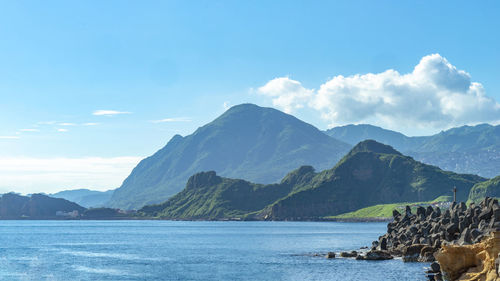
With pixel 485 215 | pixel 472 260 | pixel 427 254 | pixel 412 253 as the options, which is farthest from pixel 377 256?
pixel 472 260

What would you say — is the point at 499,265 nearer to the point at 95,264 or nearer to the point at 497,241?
the point at 497,241

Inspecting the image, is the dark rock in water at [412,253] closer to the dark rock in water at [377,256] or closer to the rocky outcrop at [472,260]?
the dark rock in water at [377,256]

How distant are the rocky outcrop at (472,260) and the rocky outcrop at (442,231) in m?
26.0

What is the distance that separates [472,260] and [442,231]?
52.9 meters

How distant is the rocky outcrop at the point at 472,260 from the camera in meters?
51.9

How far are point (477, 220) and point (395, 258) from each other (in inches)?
803

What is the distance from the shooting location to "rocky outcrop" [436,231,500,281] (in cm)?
5188

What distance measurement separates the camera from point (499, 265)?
154 feet

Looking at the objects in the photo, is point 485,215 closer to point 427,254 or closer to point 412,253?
point 427,254

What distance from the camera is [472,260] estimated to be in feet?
186

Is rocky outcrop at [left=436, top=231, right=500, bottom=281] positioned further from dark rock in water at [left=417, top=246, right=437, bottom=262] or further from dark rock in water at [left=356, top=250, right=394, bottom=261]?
dark rock in water at [left=356, top=250, right=394, bottom=261]

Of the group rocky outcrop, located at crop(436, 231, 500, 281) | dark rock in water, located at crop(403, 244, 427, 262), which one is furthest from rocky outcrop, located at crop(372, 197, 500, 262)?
rocky outcrop, located at crop(436, 231, 500, 281)

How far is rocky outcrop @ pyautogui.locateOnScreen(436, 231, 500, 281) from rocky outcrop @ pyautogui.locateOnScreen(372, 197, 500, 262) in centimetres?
2604

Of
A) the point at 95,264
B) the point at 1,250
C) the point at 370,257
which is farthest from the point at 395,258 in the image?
the point at 1,250
